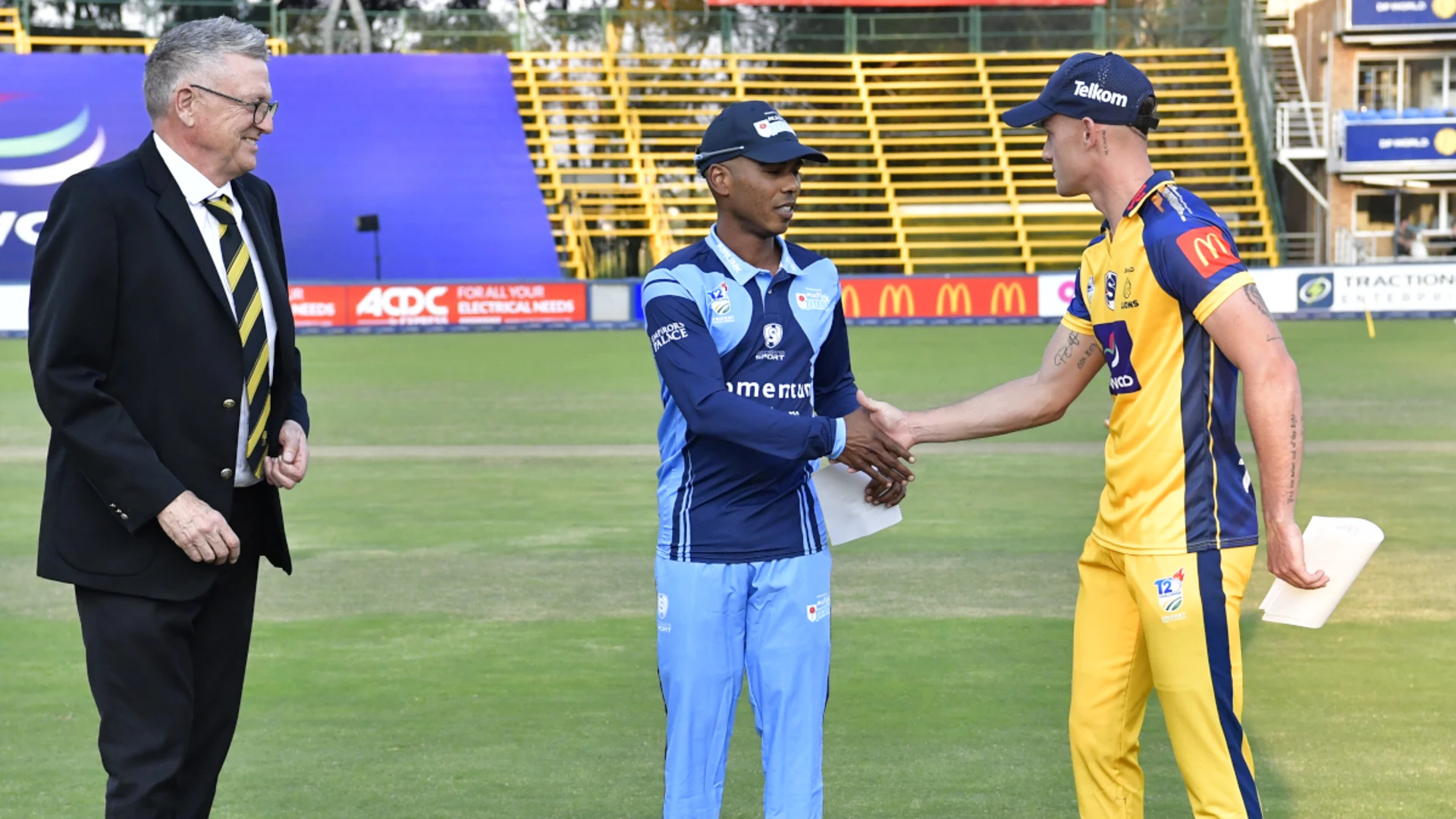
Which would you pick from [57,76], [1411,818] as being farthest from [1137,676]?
[57,76]

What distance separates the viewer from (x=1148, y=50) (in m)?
40.2

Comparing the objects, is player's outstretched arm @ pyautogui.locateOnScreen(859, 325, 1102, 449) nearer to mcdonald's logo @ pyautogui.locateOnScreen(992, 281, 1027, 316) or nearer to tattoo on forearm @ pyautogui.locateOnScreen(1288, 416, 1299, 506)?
tattoo on forearm @ pyautogui.locateOnScreen(1288, 416, 1299, 506)

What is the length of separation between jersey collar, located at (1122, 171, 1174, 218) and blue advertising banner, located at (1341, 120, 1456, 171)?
38280 mm

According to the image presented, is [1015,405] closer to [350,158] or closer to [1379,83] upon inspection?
[350,158]

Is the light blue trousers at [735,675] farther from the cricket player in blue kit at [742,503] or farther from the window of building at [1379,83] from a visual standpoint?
the window of building at [1379,83]

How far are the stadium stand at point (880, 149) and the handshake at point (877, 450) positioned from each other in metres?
31.8

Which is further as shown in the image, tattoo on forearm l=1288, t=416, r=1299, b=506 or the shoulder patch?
the shoulder patch

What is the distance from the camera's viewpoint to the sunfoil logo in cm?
3497

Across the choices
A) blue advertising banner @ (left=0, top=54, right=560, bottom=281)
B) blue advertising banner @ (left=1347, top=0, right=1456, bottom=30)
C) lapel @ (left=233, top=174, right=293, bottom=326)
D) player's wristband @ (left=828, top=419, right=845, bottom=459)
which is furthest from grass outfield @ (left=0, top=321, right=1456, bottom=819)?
blue advertising banner @ (left=1347, top=0, right=1456, bottom=30)

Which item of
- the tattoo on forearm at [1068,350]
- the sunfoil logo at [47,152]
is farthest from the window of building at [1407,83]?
the tattoo on forearm at [1068,350]

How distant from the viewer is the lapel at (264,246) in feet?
13.1

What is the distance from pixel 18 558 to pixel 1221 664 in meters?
7.92

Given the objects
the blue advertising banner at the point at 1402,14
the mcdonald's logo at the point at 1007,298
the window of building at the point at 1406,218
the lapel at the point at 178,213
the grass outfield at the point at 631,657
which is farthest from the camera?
the window of building at the point at 1406,218

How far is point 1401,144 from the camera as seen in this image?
39188 millimetres
